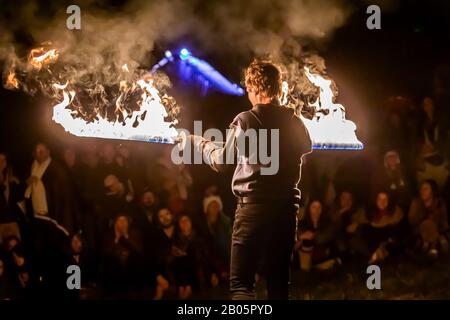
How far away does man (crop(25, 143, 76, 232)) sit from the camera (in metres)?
5.05

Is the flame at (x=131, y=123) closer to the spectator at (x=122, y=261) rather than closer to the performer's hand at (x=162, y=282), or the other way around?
the spectator at (x=122, y=261)

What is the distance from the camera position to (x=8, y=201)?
502 centimetres

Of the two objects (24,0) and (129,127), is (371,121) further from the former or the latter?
(24,0)

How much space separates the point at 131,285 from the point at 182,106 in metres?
1.52

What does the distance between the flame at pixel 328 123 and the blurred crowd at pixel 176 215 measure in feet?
1.96

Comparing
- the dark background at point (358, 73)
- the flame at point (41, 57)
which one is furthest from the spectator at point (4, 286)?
the flame at point (41, 57)

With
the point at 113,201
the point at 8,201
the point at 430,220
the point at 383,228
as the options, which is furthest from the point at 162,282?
the point at 430,220

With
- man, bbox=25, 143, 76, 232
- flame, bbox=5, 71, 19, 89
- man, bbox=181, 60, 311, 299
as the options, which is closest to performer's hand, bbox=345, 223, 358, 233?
man, bbox=181, 60, 311, 299

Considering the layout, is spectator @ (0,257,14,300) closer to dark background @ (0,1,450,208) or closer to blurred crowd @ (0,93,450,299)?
blurred crowd @ (0,93,450,299)

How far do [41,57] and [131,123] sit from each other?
0.91 m

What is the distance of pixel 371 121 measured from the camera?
18.0ft

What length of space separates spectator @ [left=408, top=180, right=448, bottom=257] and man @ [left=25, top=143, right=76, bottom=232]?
9.53ft

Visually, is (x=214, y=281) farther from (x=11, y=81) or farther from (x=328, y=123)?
(x=11, y=81)
